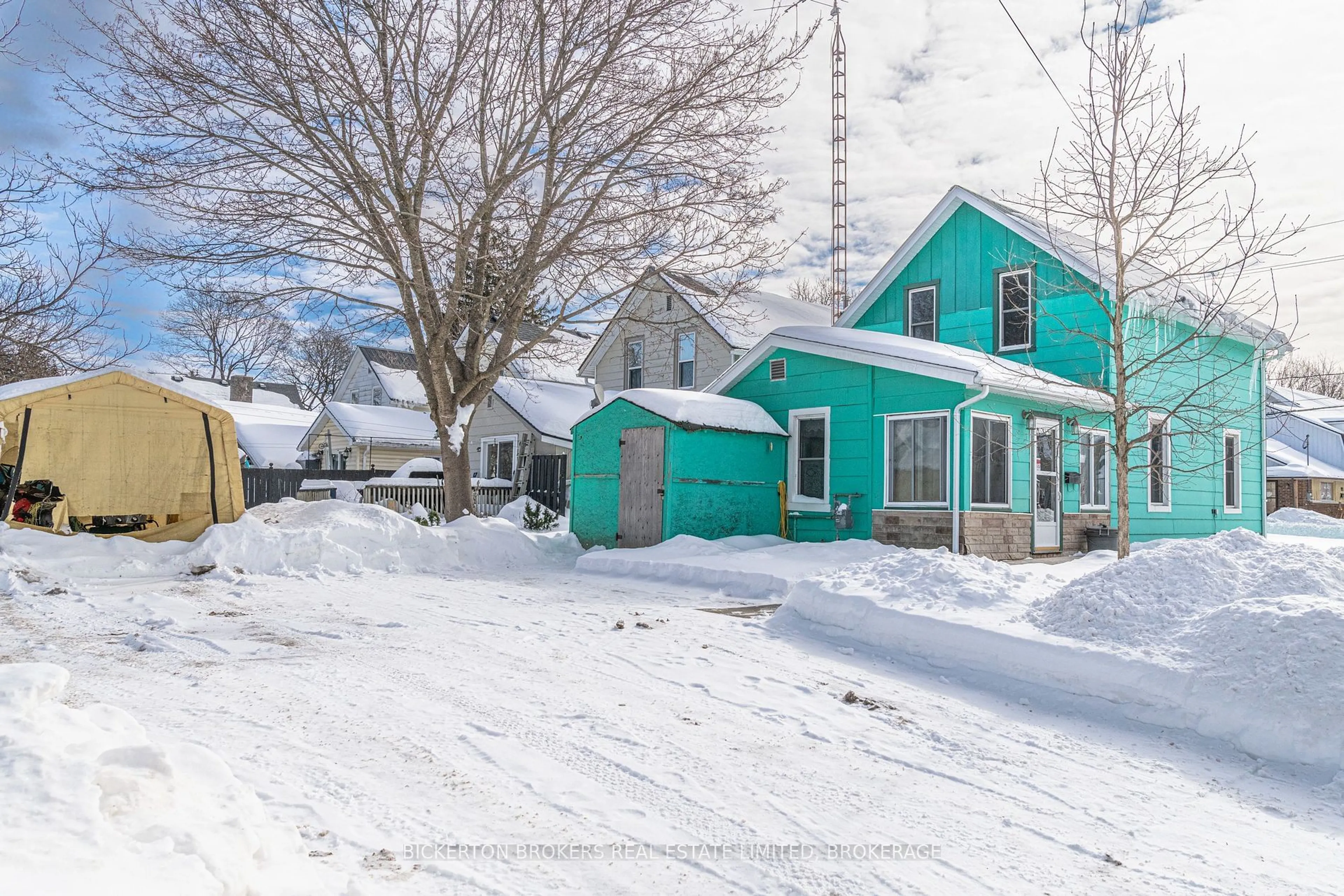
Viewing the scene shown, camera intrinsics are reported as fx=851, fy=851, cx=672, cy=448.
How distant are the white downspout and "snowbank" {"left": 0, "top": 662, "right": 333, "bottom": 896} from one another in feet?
35.1

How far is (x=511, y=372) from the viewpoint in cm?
1936

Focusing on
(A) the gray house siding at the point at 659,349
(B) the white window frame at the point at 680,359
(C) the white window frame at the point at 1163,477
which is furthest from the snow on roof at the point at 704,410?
(B) the white window frame at the point at 680,359

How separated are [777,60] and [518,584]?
9.58 meters

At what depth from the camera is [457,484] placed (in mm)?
16000

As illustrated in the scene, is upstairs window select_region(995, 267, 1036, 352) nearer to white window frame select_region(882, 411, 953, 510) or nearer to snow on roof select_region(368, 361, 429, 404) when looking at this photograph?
white window frame select_region(882, 411, 953, 510)

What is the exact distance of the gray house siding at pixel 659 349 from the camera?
71.3ft

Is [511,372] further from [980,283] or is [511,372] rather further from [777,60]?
[980,283]

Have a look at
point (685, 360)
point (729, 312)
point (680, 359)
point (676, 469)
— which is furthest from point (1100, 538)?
point (680, 359)

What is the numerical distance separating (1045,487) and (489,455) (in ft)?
56.9

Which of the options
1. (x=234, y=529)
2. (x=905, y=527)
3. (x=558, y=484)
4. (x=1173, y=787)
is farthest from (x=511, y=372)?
(x=1173, y=787)

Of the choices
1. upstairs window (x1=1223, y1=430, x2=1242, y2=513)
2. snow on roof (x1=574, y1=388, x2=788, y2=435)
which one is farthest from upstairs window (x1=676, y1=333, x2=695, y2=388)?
upstairs window (x1=1223, y1=430, x2=1242, y2=513)

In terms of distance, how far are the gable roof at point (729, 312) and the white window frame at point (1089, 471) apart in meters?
5.19

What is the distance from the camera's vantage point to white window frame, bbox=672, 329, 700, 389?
73.0ft

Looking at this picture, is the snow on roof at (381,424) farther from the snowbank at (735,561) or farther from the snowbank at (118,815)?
the snowbank at (118,815)
